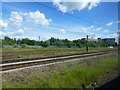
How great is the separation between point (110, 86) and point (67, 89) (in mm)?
2464

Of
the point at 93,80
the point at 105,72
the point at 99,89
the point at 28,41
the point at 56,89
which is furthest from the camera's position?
the point at 28,41

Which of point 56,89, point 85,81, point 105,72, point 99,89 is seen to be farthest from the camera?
point 105,72

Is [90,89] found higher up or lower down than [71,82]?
lower down

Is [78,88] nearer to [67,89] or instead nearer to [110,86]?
[67,89]

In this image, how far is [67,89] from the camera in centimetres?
357

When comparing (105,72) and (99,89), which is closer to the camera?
(99,89)

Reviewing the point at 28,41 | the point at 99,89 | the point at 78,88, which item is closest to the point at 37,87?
the point at 78,88

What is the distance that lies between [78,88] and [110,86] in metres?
1.87

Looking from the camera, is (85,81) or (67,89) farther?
(85,81)

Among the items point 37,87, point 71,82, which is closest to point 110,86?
point 71,82

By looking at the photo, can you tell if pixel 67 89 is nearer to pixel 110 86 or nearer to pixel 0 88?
pixel 110 86

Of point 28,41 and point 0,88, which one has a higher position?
point 28,41

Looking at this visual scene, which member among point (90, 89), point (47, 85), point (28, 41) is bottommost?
point (90, 89)

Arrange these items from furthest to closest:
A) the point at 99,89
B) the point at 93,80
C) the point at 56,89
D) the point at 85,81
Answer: the point at 93,80 < the point at 85,81 < the point at 99,89 < the point at 56,89
